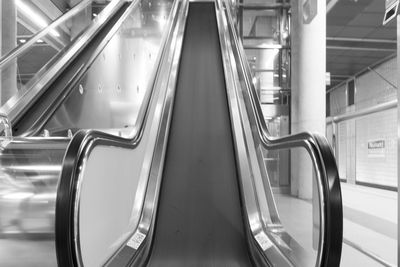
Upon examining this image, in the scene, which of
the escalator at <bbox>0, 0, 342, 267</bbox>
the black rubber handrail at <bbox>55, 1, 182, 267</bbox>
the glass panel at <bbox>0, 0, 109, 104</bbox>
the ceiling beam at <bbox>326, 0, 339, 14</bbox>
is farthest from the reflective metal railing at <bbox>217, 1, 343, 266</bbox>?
the ceiling beam at <bbox>326, 0, 339, 14</bbox>

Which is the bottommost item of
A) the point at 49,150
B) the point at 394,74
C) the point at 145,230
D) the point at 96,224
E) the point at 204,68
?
the point at 145,230

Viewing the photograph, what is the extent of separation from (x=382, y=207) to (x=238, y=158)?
3543mm

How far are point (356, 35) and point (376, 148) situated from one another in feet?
12.4

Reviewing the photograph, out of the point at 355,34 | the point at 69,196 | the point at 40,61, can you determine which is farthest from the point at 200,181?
the point at 355,34

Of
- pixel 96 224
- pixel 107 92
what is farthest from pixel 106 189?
pixel 107 92

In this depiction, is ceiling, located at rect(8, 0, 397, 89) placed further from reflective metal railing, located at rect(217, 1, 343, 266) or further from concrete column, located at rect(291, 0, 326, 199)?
reflective metal railing, located at rect(217, 1, 343, 266)

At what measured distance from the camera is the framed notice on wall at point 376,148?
40.5ft

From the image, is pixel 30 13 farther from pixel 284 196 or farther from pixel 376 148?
pixel 376 148

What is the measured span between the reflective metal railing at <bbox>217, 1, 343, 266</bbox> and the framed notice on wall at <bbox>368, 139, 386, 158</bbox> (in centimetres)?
533

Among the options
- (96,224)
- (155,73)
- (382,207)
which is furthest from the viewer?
(382,207)

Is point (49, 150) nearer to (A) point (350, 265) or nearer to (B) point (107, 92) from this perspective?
(B) point (107, 92)

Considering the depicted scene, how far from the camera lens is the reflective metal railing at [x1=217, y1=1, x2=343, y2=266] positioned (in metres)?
1.63

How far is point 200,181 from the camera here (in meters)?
4.30

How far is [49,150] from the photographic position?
3377mm
